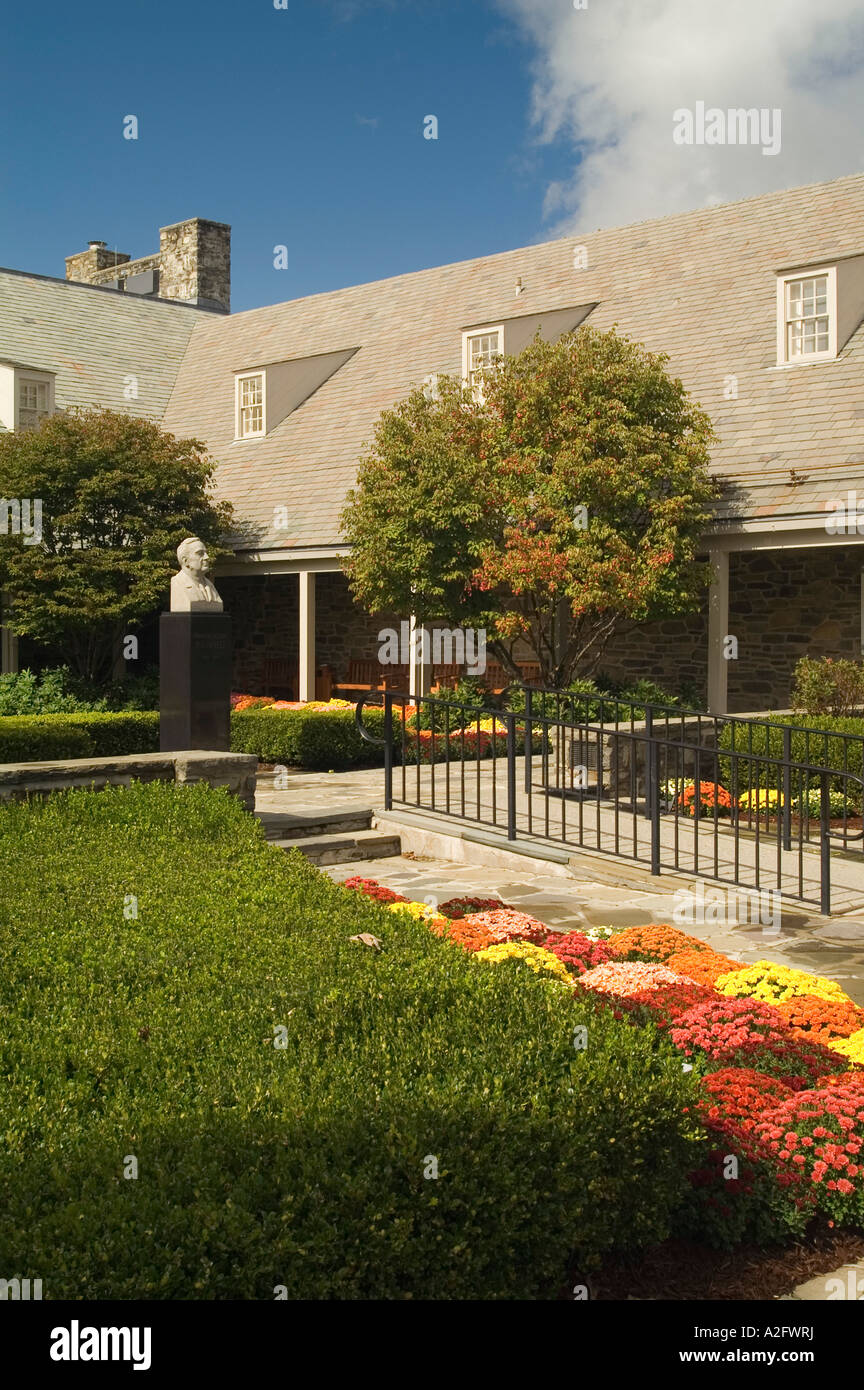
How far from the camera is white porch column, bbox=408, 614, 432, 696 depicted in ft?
58.6

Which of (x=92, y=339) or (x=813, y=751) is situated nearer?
(x=813, y=751)

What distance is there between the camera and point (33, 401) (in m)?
23.2

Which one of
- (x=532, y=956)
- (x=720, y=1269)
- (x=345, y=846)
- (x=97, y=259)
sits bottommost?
(x=720, y=1269)

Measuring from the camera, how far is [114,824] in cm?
793

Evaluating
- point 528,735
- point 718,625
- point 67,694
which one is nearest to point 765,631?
point 718,625

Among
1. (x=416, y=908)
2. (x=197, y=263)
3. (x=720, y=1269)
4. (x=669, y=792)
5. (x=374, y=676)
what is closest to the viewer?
(x=720, y=1269)

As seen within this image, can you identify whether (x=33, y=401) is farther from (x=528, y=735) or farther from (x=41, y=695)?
(x=528, y=735)

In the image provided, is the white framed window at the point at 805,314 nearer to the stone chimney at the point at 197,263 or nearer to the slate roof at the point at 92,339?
the slate roof at the point at 92,339

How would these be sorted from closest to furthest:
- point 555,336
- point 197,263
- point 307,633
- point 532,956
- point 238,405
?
point 532,956, point 555,336, point 307,633, point 238,405, point 197,263

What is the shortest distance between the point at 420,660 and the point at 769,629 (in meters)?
5.12

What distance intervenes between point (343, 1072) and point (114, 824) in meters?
4.55

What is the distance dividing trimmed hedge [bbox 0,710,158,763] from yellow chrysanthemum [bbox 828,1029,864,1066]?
26.6 ft

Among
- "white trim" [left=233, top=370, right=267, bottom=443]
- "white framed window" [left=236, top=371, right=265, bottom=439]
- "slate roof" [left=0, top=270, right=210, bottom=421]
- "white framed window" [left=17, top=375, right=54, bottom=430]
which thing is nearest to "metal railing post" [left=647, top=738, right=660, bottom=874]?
"white trim" [left=233, top=370, right=267, bottom=443]
